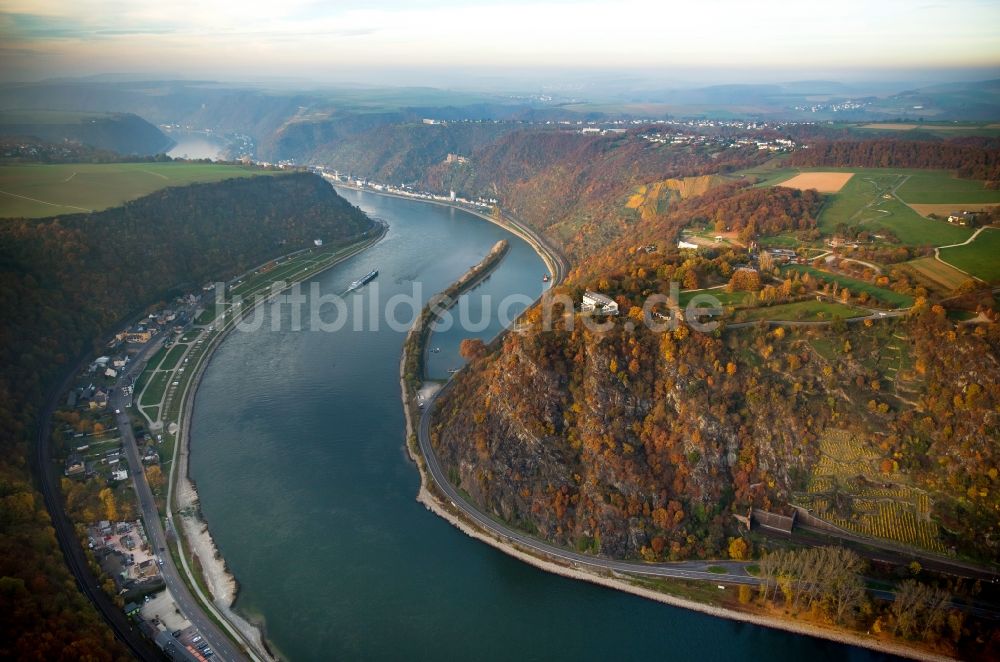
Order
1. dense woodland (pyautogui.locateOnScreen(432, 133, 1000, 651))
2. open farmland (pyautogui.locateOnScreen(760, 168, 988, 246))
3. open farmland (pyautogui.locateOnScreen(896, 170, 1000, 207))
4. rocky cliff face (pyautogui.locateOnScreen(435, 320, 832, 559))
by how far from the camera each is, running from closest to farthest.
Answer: dense woodland (pyautogui.locateOnScreen(432, 133, 1000, 651)) < rocky cliff face (pyautogui.locateOnScreen(435, 320, 832, 559)) < open farmland (pyautogui.locateOnScreen(760, 168, 988, 246)) < open farmland (pyautogui.locateOnScreen(896, 170, 1000, 207))

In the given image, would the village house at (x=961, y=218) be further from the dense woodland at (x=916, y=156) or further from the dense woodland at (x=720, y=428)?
the dense woodland at (x=720, y=428)

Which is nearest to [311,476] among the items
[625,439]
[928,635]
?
[625,439]

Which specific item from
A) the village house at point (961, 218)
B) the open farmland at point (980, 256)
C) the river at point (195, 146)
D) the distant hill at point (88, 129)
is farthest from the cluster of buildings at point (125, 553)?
the river at point (195, 146)

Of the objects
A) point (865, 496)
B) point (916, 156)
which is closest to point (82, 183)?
point (865, 496)

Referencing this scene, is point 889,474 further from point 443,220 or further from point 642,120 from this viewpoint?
point 642,120

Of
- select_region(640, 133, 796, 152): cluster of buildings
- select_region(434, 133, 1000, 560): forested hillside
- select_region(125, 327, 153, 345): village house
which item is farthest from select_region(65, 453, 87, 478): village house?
select_region(640, 133, 796, 152): cluster of buildings

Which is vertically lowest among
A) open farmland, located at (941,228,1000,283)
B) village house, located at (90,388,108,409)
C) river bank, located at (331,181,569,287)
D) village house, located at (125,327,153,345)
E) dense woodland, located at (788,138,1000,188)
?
village house, located at (90,388,108,409)

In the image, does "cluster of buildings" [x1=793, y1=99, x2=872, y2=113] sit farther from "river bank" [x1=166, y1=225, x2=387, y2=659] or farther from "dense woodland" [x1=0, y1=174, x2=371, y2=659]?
"river bank" [x1=166, y1=225, x2=387, y2=659]
